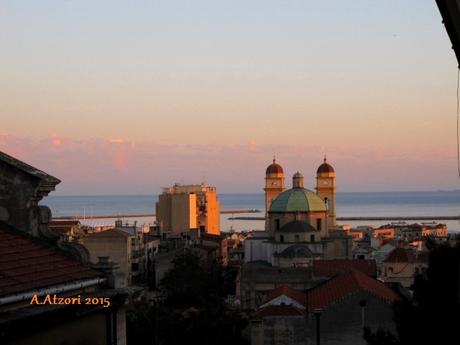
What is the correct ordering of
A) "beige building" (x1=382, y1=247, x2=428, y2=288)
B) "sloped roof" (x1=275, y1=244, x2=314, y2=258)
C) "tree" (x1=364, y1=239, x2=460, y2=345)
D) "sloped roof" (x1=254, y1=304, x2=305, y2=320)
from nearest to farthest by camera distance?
"tree" (x1=364, y1=239, x2=460, y2=345)
"sloped roof" (x1=254, y1=304, x2=305, y2=320)
"beige building" (x1=382, y1=247, x2=428, y2=288)
"sloped roof" (x1=275, y1=244, x2=314, y2=258)

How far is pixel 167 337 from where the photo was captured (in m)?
26.9

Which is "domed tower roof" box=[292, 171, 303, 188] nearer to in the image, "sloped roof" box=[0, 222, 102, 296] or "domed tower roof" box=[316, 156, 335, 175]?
"domed tower roof" box=[316, 156, 335, 175]

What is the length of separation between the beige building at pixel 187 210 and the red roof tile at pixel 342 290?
209 ft

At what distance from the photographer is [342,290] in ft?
84.1

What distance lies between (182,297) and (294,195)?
47.8 feet

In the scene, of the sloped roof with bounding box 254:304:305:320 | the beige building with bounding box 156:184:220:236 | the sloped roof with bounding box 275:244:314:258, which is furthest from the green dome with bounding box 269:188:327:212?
the beige building with bounding box 156:184:220:236

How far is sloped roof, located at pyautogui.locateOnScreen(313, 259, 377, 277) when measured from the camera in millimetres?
42391

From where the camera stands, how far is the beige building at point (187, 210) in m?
95.8

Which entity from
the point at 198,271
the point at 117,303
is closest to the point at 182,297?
the point at 198,271

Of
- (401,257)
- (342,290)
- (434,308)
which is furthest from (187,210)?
(434,308)

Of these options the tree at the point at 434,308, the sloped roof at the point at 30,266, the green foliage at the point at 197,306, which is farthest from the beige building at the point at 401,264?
the sloped roof at the point at 30,266

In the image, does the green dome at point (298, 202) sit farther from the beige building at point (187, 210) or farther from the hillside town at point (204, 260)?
the beige building at point (187, 210)

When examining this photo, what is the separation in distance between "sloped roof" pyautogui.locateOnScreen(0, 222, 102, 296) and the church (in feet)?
138

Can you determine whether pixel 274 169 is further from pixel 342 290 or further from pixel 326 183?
pixel 342 290
